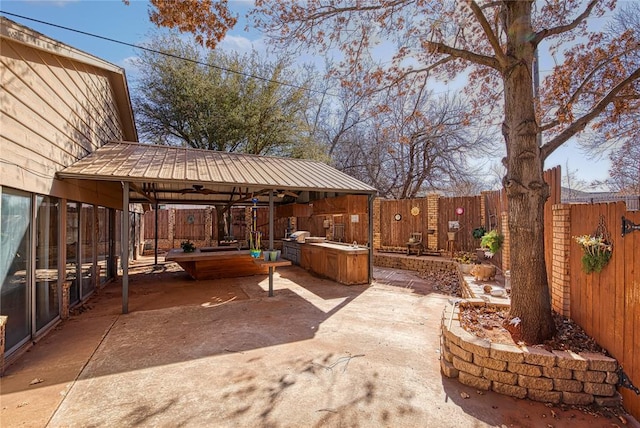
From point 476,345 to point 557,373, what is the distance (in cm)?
68

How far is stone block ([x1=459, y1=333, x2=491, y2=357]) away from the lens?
3.05 meters

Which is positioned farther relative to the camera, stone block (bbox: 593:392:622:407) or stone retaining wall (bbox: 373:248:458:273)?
stone retaining wall (bbox: 373:248:458:273)

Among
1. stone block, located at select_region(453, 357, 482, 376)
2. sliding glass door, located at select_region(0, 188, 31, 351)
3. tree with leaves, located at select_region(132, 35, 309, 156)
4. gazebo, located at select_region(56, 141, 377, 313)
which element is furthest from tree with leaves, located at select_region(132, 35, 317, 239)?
stone block, located at select_region(453, 357, 482, 376)

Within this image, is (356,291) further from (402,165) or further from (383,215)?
(402,165)

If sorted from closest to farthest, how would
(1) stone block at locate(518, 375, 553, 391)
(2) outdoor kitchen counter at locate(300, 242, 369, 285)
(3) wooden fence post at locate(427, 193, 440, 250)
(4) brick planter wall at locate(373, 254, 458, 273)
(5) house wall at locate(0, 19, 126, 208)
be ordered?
(1) stone block at locate(518, 375, 553, 391)
(5) house wall at locate(0, 19, 126, 208)
(2) outdoor kitchen counter at locate(300, 242, 369, 285)
(4) brick planter wall at locate(373, 254, 458, 273)
(3) wooden fence post at locate(427, 193, 440, 250)

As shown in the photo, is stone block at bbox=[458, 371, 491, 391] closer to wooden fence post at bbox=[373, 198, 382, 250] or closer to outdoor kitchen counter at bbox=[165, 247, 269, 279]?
outdoor kitchen counter at bbox=[165, 247, 269, 279]

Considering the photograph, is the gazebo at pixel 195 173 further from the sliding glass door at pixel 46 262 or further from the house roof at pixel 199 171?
the sliding glass door at pixel 46 262

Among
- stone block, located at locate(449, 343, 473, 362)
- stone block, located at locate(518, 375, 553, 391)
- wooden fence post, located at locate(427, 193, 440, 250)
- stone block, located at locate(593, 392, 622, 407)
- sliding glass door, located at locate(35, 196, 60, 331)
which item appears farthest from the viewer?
wooden fence post, located at locate(427, 193, 440, 250)

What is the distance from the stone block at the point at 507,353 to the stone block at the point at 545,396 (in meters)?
0.28

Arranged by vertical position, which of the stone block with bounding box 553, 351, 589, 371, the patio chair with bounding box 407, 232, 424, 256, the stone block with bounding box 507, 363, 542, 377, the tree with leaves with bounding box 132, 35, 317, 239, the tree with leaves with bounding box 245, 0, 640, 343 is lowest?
the stone block with bounding box 507, 363, 542, 377

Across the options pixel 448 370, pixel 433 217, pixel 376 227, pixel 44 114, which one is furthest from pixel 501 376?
pixel 376 227

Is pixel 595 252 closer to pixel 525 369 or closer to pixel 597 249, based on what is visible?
pixel 597 249

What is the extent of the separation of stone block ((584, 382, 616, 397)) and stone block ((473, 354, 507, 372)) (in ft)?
2.17

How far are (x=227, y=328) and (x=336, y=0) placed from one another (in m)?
5.29
